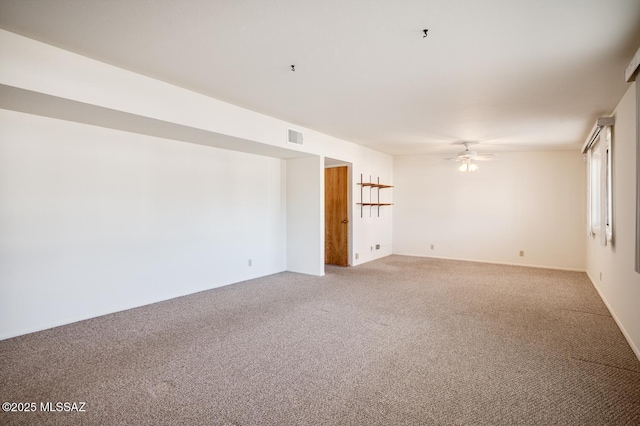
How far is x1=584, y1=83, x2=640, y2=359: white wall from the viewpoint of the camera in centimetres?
300

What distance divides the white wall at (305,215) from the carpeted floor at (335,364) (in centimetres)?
152

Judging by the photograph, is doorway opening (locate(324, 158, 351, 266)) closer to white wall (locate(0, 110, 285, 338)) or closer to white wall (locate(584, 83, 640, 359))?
white wall (locate(0, 110, 285, 338))

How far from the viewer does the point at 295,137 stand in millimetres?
5320

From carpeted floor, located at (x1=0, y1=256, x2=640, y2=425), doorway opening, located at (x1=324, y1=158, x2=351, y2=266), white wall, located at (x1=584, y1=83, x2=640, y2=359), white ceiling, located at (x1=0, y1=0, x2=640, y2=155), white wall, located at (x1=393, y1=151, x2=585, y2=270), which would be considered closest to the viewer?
carpeted floor, located at (x1=0, y1=256, x2=640, y2=425)

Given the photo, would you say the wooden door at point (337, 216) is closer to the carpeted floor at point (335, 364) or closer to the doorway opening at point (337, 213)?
the doorway opening at point (337, 213)

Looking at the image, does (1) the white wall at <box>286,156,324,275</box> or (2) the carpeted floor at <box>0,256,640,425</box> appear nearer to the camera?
(2) the carpeted floor at <box>0,256,640,425</box>

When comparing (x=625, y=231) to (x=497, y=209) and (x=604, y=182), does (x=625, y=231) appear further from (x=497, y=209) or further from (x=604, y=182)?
(x=497, y=209)

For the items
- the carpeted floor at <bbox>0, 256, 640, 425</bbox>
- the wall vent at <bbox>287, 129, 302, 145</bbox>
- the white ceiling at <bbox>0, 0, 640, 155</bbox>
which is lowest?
the carpeted floor at <bbox>0, 256, 640, 425</bbox>

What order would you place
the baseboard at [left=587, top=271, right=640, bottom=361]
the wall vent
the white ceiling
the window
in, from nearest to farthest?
the white ceiling, the baseboard at [left=587, top=271, right=640, bottom=361], the window, the wall vent

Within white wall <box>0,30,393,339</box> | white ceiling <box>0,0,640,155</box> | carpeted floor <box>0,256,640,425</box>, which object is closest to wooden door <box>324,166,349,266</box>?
white wall <box>0,30,393,339</box>

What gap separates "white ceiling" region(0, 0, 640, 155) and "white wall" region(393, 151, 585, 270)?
9.30 feet

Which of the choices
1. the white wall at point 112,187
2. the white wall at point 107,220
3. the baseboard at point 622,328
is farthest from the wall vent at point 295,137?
the baseboard at point 622,328

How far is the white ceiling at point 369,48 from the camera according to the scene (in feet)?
7.15

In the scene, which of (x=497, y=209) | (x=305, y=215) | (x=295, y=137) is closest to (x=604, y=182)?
(x=497, y=209)
